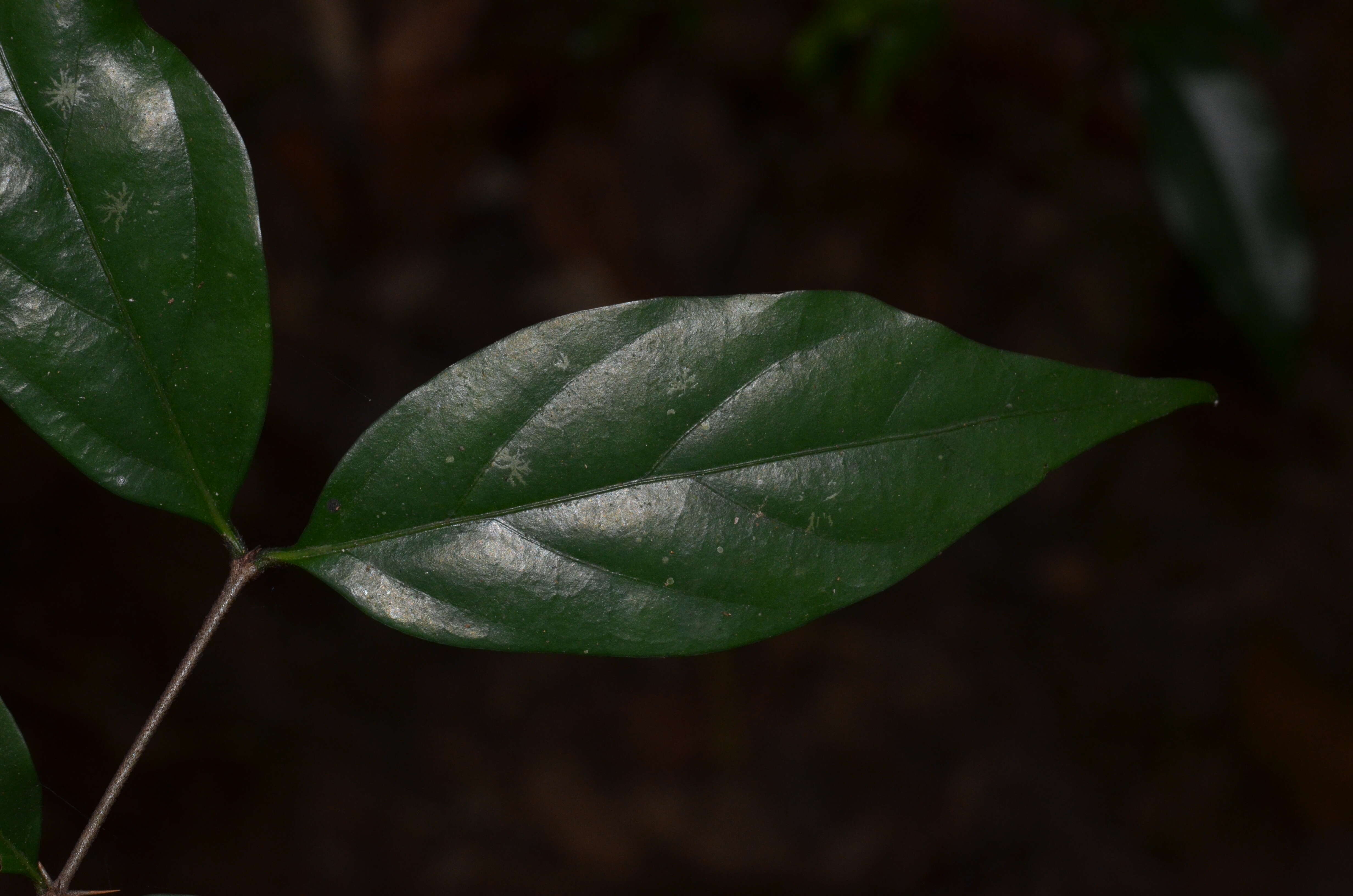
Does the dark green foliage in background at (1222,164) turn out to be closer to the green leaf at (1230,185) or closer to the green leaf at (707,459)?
the green leaf at (1230,185)

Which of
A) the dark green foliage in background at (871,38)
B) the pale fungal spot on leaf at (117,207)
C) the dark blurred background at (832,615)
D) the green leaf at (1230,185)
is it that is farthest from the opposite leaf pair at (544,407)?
the dark blurred background at (832,615)

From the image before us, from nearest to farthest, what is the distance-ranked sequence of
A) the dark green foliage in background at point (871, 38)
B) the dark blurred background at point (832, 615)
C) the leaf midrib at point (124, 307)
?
the leaf midrib at point (124, 307), the dark green foliage in background at point (871, 38), the dark blurred background at point (832, 615)

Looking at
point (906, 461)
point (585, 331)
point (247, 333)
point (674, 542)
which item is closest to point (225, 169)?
point (247, 333)

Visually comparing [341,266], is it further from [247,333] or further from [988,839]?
[988,839]

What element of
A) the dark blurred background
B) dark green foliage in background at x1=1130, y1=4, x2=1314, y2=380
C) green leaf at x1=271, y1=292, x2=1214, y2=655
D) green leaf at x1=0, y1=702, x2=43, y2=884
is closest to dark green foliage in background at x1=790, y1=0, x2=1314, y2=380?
dark green foliage in background at x1=1130, y1=4, x2=1314, y2=380

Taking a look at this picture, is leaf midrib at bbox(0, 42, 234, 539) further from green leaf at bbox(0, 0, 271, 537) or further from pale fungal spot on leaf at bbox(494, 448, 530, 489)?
pale fungal spot on leaf at bbox(494, 448, 530, 489)

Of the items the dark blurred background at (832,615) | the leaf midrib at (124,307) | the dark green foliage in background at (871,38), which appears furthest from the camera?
the dark blurred background at (832,615)

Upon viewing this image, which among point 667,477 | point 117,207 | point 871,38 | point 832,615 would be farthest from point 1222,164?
point 117,207
